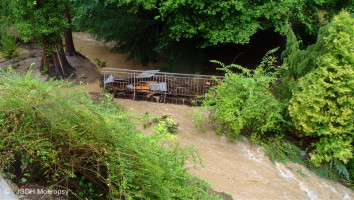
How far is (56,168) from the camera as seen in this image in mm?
3236

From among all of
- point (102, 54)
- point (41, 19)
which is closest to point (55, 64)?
point (41, 19)

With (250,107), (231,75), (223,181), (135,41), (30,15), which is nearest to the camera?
(223,181)

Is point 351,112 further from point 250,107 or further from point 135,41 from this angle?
point 135,41

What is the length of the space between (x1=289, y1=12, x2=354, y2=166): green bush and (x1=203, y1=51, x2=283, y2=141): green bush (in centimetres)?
71

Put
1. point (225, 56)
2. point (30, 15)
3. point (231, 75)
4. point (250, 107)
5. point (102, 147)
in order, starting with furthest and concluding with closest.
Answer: point (225, 56) < point (30, 15) < point (231, 75) < point (250, 107) < point (102, 147)

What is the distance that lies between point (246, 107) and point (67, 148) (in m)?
6.15

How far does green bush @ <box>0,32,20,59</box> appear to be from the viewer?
49.4 ft

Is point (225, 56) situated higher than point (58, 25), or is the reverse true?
point (58, 25)

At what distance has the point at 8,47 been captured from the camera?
49.5 feet

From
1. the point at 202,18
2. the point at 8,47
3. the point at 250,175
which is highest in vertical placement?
the point at 202,18

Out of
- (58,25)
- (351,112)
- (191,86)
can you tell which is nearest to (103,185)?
(351,112)

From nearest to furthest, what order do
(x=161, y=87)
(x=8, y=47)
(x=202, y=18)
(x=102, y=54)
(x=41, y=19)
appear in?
(x=41, y=19), (x=202, y=18), (x=161, y=87), (x=8, y=47), (x=102, y=54)

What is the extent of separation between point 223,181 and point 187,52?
831 centimetres

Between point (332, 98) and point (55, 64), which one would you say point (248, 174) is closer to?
point (332, 98)
